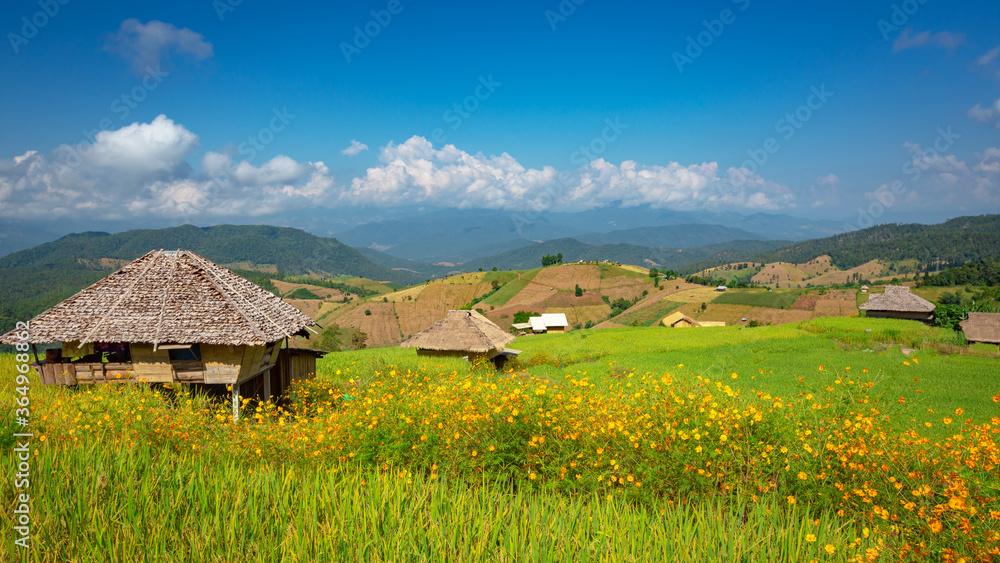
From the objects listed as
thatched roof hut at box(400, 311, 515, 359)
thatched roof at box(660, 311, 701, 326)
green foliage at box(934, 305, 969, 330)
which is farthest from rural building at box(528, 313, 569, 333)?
thatched roof hut at box(400, 311, 515, 359)

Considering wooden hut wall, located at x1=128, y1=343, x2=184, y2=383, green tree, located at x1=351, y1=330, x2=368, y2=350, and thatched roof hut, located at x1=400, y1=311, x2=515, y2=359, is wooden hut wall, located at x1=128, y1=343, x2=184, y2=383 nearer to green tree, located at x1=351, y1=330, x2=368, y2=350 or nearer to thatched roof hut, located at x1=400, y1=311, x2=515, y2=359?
thatched roof hut, located at x1=400, y1=311, x2=515, y2=359

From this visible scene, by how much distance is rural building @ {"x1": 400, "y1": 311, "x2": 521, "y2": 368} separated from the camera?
86.5 ft

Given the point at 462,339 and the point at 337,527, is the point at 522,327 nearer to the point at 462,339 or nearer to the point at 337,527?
the point at 462,339

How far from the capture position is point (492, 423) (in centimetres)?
553

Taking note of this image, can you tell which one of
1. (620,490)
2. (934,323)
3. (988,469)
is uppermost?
(988,469)

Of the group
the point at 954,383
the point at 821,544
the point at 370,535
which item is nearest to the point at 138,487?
Answer: the point at 370,535

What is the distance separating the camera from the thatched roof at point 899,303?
46.9 m

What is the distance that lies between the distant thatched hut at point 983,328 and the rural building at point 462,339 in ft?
105

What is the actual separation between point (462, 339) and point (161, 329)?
15.7m

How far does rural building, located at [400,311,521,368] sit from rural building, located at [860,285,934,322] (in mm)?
44576

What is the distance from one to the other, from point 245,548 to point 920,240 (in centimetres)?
26124

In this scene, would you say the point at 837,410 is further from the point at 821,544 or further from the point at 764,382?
the point at 764,382

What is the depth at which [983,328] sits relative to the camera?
32.0 meters

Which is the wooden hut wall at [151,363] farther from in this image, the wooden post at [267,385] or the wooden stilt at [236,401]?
the wooden post at [267,385]
